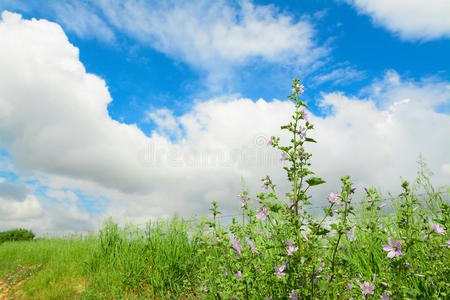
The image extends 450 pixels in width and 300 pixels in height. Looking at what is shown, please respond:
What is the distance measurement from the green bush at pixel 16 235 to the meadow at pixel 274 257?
40.7 feet

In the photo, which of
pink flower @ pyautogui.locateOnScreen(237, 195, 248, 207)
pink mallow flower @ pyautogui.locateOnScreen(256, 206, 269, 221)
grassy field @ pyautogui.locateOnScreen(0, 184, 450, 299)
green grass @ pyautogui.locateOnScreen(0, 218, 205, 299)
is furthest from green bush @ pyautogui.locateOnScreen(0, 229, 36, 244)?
pink mallow flower @ pyautogui.locateOnScreen(256, 206, 269, 221)

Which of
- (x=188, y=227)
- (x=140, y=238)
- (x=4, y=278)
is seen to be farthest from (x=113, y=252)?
(x=4, y=278)

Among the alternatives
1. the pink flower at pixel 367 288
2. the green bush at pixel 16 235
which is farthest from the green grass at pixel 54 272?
the green bush at pixel 16 235

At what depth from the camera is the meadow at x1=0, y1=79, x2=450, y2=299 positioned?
2.52m

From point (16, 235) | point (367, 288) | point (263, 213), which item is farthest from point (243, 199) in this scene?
point (16, 235)

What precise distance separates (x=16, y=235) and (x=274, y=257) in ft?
80.6

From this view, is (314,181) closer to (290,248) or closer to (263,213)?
(290,248)

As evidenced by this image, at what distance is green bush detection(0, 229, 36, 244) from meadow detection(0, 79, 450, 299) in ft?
40.7

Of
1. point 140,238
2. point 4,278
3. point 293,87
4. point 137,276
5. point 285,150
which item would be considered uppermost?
point 293,87

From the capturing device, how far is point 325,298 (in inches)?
104

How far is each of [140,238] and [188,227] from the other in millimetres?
1304

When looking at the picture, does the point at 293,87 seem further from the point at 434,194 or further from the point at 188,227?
the point at 188,227

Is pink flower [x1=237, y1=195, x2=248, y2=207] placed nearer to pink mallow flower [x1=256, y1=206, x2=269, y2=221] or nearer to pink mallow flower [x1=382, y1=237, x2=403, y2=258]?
pink mallow flower [x1=256, y1=206, x2=269, y2=221]

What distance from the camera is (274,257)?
3131mm
